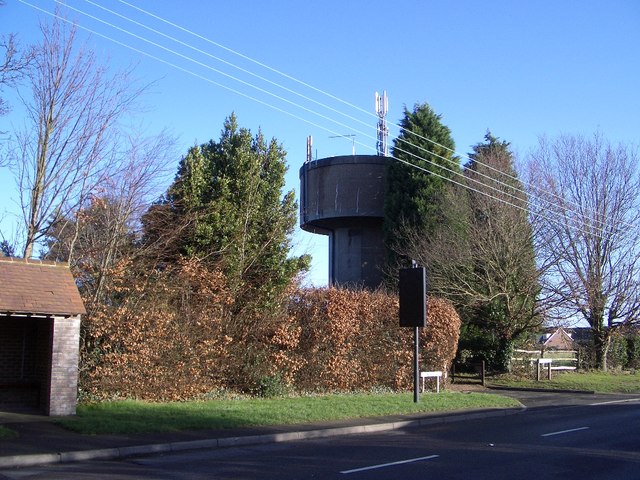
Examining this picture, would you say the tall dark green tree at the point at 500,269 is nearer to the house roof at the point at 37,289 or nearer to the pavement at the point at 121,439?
the pavement at the point at 121,439

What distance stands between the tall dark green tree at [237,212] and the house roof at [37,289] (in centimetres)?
424

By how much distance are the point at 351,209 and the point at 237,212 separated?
1793 centimetres

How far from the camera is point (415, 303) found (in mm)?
19859

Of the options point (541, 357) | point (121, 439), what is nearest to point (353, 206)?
point (541, 357)

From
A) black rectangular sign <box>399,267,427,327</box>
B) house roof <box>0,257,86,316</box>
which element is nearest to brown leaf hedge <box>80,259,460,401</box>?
house roof <box>0,257,86,316</box>

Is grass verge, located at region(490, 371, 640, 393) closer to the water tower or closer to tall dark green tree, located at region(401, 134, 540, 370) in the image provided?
tall dark green tree, located at region(401, 134, 540, 370)

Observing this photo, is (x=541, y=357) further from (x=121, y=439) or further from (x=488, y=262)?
(x=121, y=439)

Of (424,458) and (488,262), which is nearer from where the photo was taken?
(424,458)

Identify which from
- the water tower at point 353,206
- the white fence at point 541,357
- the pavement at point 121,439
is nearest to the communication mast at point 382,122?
the water tower at point 353,206

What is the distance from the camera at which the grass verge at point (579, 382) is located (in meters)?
28.2

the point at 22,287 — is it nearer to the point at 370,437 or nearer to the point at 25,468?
the point at 25,468

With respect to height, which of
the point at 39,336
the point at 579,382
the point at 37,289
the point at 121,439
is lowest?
the point at 579,382

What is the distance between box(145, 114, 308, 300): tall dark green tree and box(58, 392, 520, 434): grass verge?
13.2ft

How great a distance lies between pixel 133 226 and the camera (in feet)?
65.4
